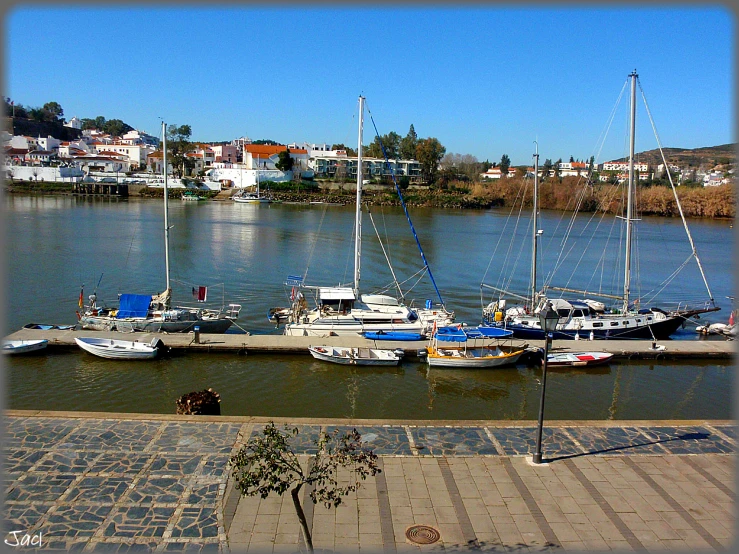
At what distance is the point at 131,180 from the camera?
105m

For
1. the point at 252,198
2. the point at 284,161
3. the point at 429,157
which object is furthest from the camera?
the point at 429,157

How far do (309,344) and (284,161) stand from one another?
304 feet

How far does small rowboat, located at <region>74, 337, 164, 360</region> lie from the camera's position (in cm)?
1830

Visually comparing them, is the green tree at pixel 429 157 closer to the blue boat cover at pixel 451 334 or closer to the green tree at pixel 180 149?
the green tree at pixel 180 149

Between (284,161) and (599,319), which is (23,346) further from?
(284,161)

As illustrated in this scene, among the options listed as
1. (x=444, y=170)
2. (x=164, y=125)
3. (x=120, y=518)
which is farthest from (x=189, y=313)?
(x=444, y=170)

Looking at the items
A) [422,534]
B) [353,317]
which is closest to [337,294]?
[353,317]

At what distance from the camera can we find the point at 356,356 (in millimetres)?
18734

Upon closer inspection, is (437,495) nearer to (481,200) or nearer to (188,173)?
(481,200)

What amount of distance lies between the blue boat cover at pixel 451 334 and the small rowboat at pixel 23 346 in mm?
13204

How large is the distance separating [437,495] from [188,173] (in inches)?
4465

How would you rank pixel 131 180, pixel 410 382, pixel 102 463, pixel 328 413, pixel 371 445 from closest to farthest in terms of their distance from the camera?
pixel 102 463
pixel 371 445
pixel 328 413
pixel 410 382
pixel 131 180

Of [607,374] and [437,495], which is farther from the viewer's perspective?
[607,374]

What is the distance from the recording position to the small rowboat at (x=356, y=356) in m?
18.6
